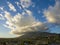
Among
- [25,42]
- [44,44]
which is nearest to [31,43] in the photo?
[25,42]

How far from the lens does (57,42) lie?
3822 centimetres

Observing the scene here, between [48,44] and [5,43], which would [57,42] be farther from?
[5,43]

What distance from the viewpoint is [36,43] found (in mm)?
42594

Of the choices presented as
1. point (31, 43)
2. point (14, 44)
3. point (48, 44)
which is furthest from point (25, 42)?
point (48, 44)

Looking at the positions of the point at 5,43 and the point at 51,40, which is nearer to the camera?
the point at 51,40

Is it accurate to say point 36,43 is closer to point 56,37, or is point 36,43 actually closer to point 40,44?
point 40,44

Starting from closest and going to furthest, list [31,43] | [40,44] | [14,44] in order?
[40,44]
[31,43]
[14,44]

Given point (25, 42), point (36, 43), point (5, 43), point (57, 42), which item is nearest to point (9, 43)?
point (5, 43)

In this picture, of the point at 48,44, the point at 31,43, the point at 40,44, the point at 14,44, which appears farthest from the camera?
the point at 14,44

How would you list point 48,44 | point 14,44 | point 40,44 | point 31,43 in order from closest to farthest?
point 48,44 → point 40,44 → point 31,43 → point 14,44

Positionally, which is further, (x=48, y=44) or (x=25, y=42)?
(x=25, y=42)

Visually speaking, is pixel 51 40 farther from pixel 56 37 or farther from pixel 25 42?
pixel 25 42

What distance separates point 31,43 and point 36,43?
2.28m

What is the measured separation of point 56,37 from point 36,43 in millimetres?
6167
